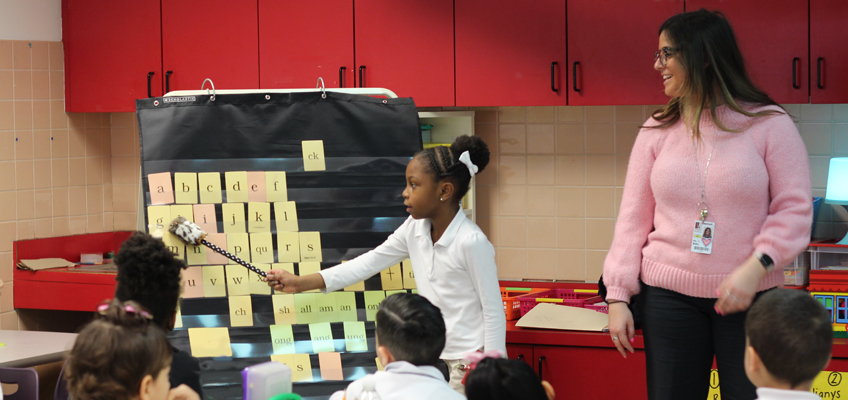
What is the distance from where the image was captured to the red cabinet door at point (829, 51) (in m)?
2.65

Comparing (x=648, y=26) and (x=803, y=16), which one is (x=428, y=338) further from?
(x=803, y=16)

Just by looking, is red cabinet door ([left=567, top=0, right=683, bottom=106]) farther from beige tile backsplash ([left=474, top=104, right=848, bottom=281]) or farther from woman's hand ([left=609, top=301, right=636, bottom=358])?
woman's hand ([left=609, top=301, right=636, bottom=358])

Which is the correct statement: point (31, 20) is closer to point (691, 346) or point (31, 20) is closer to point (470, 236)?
point (470, 236)

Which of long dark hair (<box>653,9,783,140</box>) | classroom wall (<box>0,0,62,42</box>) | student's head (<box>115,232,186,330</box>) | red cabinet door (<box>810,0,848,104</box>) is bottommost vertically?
student's head (<box>115,232,186,330</box>)

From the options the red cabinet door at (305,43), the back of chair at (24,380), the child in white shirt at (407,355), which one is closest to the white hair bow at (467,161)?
the child in white shirt at (407,355)

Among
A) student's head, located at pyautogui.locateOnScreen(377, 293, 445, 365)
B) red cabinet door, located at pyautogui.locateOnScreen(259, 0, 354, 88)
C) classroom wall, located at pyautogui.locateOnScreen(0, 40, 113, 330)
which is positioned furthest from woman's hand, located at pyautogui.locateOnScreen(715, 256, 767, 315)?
classroom wall, located at pyautogui.locateOnScreen(0, 40, 113, 330)

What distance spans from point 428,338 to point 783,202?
0.80m

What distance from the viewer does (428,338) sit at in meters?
1.49

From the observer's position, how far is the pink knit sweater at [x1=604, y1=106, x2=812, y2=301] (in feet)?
5.15

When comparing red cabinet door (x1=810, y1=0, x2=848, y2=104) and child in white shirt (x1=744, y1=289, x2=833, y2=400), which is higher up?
red cabinet door (x1=810, y1=0, x2=848, y2=104)

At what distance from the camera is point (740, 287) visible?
1.52 meters

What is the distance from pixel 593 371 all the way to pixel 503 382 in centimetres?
137

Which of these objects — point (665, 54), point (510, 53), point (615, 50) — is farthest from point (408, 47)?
point (665, 54)

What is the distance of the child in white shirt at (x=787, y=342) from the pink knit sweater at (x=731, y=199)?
241 mm
